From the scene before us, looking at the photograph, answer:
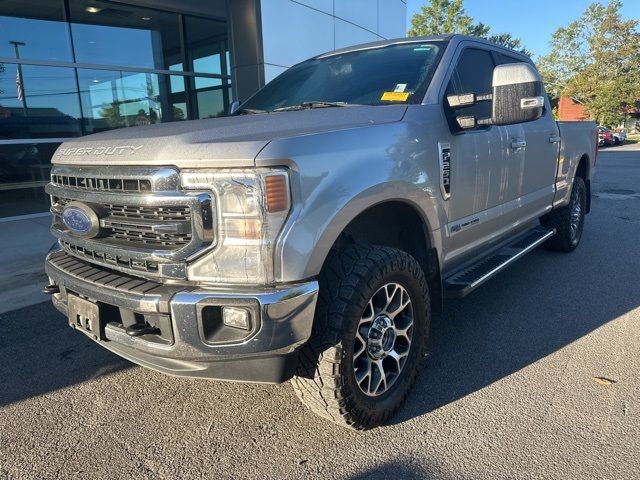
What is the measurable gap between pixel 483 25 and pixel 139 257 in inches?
1811

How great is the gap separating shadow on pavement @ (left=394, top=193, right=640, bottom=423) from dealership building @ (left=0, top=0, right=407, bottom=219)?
7174mm

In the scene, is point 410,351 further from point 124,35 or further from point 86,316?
point 124,35

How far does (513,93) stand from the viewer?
118 inches

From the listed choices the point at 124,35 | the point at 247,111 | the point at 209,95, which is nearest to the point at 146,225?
the point at 247,111

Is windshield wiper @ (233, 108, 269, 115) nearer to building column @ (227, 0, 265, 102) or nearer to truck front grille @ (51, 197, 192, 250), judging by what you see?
truck front grille @ (51, 197, 192, 250)

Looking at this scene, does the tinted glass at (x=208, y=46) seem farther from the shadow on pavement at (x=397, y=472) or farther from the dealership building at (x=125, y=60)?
the shadow on pavement at (x=397, y=472)

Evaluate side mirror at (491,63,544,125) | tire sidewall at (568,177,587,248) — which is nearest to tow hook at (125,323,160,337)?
side mirror at (491,63,544,125)

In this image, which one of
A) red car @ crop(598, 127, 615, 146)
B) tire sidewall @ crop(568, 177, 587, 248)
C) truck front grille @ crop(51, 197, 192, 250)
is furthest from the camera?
red car @ crop(598, 127, 615, 146)

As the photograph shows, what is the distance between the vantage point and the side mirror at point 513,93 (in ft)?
9.58

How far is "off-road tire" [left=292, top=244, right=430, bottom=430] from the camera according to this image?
7.38 ft

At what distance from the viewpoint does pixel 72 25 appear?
9.41 metres

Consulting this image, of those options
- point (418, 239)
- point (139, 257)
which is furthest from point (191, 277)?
point (418, 239)

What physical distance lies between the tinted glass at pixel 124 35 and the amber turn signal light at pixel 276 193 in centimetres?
928

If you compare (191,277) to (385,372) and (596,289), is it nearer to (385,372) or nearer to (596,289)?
(385,372)
